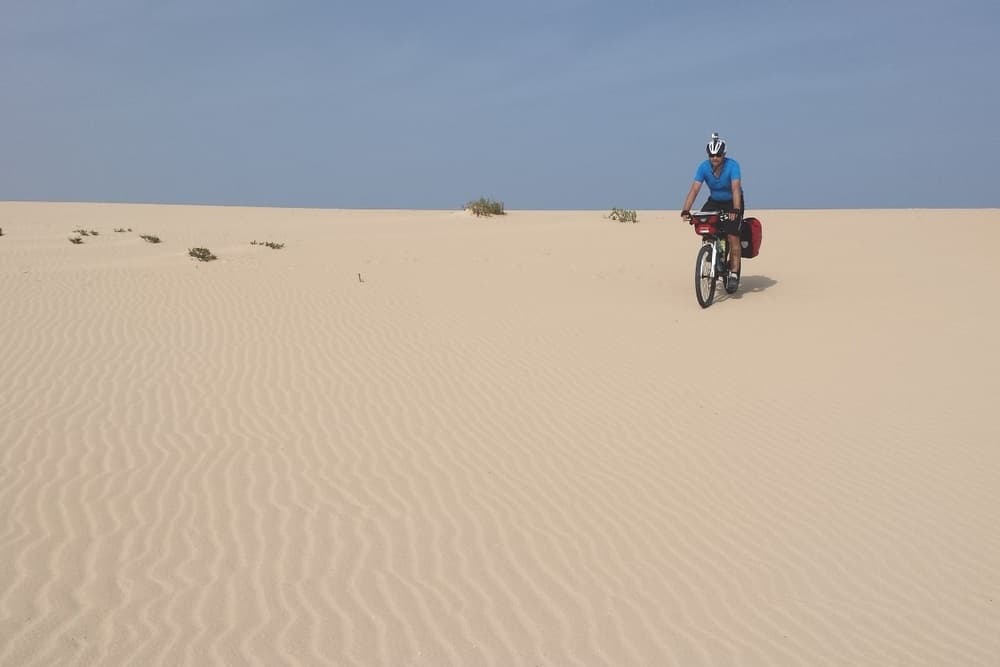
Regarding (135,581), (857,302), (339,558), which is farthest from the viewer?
(857,302)

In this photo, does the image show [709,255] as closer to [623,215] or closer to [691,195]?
[691,195]

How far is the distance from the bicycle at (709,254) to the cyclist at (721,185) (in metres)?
0.10

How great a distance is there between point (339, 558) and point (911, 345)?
6.81m

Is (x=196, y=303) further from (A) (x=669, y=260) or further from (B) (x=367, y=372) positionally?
(A) (x=669, y=260)

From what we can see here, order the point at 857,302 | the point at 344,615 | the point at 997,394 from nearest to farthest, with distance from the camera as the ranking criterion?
the point at 344,615, the point at 997,394, the point at 857,302

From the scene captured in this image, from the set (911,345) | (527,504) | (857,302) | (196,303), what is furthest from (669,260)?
(527,504)

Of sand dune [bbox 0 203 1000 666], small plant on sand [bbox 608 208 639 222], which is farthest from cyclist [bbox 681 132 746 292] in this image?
small plant on sand [bbox 608 208 639 222]

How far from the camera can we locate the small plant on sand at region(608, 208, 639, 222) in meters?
23.2

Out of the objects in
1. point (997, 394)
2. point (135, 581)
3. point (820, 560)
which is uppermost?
point (997, 394)

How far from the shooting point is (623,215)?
23.4 meters

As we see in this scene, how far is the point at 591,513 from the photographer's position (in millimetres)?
4715

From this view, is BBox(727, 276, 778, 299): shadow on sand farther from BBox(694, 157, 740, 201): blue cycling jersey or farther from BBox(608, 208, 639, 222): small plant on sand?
BBox(608, 208, 639, 222): small plant on sand

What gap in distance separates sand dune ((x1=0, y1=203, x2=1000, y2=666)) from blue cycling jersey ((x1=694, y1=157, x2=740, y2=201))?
1.51 m

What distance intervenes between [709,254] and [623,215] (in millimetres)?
13573
